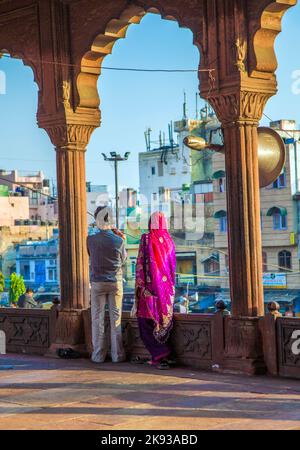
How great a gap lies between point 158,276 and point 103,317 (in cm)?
82

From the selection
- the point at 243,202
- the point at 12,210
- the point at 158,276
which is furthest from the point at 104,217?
the point at 12,210

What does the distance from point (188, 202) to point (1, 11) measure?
47510 mm

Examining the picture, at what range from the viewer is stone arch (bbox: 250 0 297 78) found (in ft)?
26.0

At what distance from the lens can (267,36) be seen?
26.6ft

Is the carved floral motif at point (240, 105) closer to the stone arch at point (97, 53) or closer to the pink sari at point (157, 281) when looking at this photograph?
the pink sari at point (157, 281)

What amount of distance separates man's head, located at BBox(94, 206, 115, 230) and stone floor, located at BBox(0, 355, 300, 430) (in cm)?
128

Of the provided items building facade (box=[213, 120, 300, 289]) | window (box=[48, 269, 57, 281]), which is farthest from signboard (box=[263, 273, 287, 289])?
window (box=[48, 269, 57, 281])

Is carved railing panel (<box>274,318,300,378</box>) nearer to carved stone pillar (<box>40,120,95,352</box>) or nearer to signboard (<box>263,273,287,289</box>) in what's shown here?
carved stone pillar (<box>40,120,95,352</box>)

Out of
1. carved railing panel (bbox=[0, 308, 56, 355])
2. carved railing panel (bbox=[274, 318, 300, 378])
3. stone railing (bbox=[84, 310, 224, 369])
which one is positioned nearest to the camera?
carved railing panel (bbox=[274, 318, 300, 378])

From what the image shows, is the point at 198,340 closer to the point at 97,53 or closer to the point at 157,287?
the point at 157,287

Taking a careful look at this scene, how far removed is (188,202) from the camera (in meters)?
57.7

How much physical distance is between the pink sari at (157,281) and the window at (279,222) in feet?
147

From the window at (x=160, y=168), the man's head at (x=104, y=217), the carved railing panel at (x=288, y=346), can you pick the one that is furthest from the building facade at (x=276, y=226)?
the carved railing panel at (x=288, y=346)

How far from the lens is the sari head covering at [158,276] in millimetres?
8539
